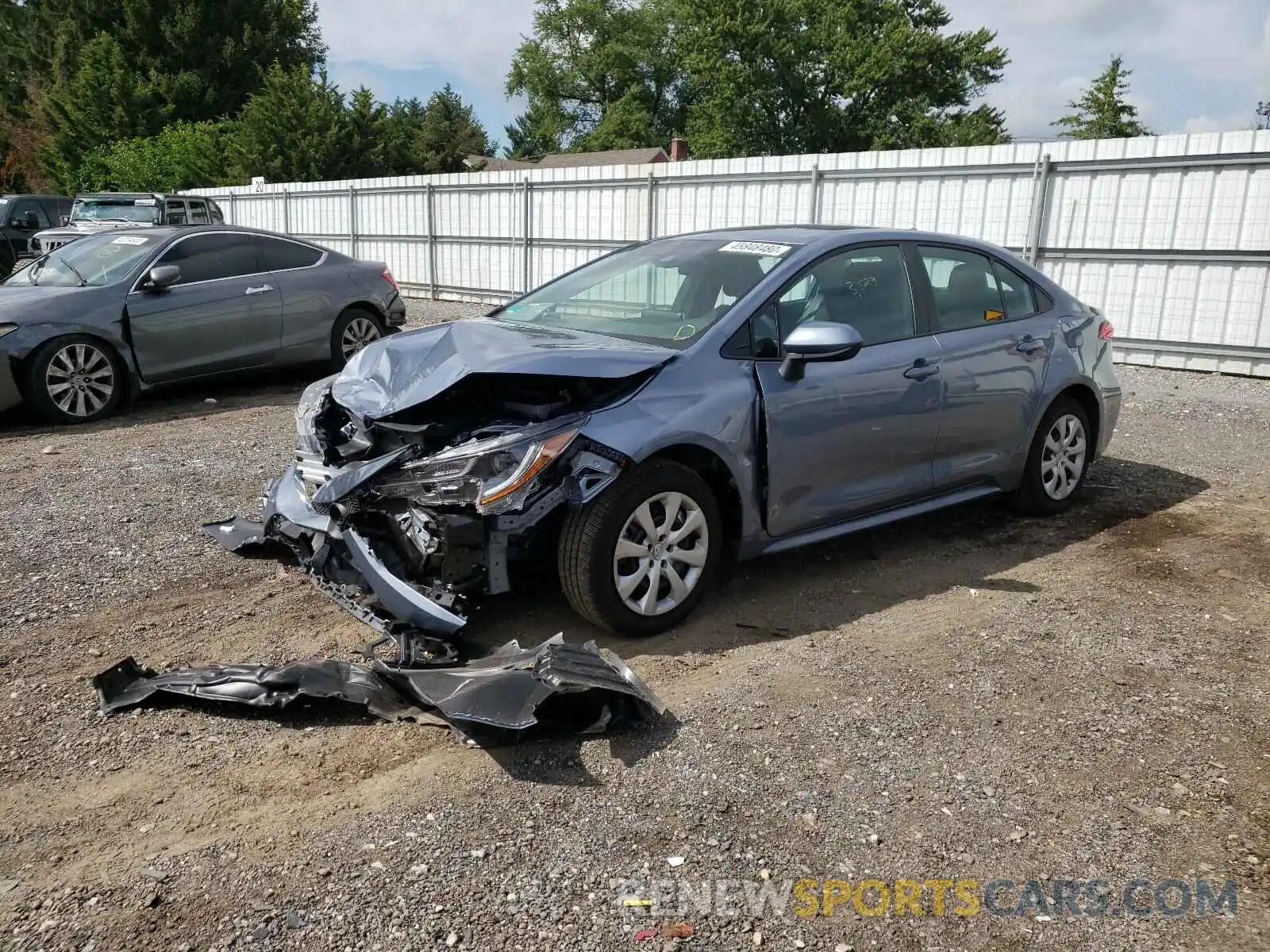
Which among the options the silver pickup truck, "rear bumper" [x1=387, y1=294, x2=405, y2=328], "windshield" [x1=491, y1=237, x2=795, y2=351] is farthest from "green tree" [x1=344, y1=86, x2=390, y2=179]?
"windshield" [x1=491, y1=237, x2=795, y2=351]

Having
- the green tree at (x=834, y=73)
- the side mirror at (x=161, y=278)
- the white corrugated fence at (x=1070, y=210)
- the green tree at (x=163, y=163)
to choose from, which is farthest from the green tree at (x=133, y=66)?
the side mirror at (x=161, y=278)

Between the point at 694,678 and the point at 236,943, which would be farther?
the point at 694,678

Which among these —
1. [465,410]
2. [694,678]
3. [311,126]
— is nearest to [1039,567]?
[694,678]

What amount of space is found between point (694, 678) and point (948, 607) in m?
1.46

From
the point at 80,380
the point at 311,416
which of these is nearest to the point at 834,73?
the point at 80,380

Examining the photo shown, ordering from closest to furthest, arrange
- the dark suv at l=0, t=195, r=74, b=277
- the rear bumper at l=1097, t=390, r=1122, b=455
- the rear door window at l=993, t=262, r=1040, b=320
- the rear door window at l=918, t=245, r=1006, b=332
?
the rear door window at l=918, t=245, r=1006, b=332 < the rear door window at l=993, t=262, r=1040, b=320 < the rear bumper at l=1097, t=390, r=1122, b=455 < the dark suv at l=0, t=195, r=74, b=277

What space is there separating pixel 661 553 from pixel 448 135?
65.6m

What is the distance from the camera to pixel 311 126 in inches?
1464

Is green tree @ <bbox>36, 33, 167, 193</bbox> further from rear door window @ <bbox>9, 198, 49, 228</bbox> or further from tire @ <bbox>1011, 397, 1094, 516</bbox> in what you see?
tire @ <bbox>1011, 397, 1094, 516</bbox>

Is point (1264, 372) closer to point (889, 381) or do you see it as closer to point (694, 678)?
point (889, 381)

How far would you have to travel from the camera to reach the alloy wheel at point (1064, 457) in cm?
592

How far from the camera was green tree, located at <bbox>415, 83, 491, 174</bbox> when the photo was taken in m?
61.1

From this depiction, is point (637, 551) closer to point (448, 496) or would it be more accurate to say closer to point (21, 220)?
point (448, 496)

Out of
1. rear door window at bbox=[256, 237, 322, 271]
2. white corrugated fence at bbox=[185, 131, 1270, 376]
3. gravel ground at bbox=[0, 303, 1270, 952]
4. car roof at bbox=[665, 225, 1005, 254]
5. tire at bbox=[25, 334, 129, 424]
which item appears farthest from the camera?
white corrugated fence at bbox=[185, 131, 1270, 376]
